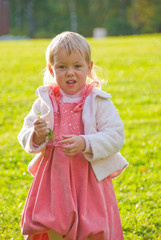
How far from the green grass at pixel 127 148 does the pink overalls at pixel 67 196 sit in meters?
0.70

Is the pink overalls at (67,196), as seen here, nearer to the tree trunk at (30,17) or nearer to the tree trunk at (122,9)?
the tree trunk at (30,17)

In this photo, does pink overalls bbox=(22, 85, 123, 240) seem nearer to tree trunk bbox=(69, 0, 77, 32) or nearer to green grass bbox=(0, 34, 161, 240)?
green grass bbox=(0, 34, 161, 240)

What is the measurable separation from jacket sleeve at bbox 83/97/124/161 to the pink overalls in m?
0.11

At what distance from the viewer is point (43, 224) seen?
2.73 m

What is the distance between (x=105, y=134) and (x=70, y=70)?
453 mm

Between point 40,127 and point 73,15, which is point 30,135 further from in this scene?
point 73,15

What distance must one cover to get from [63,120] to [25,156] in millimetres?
2907

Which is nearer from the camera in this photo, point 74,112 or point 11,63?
point 74,112

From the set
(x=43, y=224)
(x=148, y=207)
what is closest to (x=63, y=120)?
(x=43, y=224)

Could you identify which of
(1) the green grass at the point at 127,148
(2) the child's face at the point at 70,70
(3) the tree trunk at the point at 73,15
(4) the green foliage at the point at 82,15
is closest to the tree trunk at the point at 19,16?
(4) the green foliage at the point at 82,15

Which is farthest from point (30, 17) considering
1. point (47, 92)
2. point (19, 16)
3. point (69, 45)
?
point (69, 45)

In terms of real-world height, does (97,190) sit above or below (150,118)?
above

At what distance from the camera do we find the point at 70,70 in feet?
9.00

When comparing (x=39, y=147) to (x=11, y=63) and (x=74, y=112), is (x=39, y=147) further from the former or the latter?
(x=11, y=63)
